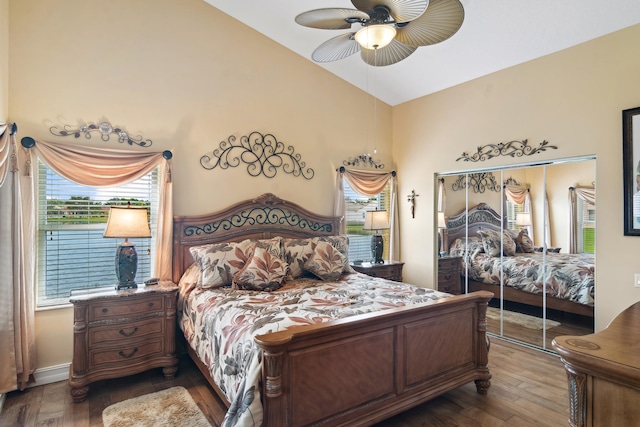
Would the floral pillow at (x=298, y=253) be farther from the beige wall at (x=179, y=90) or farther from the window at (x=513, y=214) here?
the window at (x=513, y=214)

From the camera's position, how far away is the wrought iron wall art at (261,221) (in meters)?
3.68

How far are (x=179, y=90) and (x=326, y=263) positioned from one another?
7.87 ft

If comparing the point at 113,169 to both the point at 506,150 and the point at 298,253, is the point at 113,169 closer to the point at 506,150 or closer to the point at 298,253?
the point at 298,253

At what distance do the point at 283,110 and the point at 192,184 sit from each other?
1.48 m

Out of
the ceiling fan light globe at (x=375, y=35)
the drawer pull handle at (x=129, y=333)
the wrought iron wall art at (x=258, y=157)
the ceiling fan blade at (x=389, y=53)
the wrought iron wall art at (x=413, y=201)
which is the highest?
the ceiling fan blade at (x=389, y=53)

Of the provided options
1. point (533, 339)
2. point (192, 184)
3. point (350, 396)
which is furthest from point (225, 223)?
point (533, 339)

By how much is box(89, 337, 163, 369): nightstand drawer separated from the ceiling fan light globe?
9.70 feet

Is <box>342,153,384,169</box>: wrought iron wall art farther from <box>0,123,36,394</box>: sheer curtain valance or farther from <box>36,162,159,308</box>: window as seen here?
<box>0,123,36,394</box>: sheer curtain valance

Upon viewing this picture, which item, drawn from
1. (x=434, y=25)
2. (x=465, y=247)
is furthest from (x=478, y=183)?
(x=434, y=25)

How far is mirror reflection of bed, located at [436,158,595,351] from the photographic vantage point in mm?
3375

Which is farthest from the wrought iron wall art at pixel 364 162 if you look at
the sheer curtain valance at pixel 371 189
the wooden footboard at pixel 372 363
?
the wooden footboard at pixel 372 363

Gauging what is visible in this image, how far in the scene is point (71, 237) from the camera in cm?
310

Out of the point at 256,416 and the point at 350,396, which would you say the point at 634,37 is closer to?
the point at 350,396

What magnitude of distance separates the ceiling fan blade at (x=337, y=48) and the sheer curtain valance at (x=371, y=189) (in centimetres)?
204
